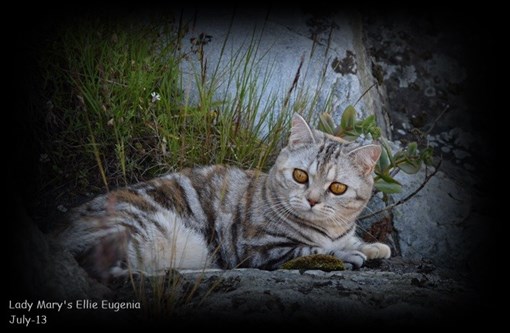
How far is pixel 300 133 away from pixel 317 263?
87 cm

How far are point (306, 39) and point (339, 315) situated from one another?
9.57ft

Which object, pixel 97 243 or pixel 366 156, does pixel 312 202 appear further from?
pixel 97 243

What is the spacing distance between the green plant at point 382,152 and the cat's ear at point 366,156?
1.01ft

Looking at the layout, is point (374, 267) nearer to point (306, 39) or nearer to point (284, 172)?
point (284, 172)

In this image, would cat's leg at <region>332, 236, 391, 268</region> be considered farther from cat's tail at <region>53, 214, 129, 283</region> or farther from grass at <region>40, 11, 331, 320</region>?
cat's tail at <region>53, 214, 129, 283</region>

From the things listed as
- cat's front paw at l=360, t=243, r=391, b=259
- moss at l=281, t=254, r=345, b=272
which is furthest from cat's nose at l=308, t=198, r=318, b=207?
cat's front paw at l=360, t=243, r=391, b=259

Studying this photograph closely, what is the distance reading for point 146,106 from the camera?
429cm

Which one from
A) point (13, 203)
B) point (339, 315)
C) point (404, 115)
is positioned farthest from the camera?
point (404, 115)

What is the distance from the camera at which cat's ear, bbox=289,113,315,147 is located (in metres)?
3.85

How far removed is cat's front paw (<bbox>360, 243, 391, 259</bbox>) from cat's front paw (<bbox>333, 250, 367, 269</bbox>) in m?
0.18

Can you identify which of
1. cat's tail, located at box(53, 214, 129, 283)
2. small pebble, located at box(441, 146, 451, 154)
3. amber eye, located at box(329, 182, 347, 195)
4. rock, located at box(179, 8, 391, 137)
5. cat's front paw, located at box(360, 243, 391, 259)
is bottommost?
cat's tail, located at box(53, 214, 129, 283)

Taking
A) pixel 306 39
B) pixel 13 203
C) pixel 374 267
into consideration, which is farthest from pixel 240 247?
pixel 306 39

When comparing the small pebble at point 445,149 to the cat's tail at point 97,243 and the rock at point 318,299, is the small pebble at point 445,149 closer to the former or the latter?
the rock at point 318,299

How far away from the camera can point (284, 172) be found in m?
3.77
